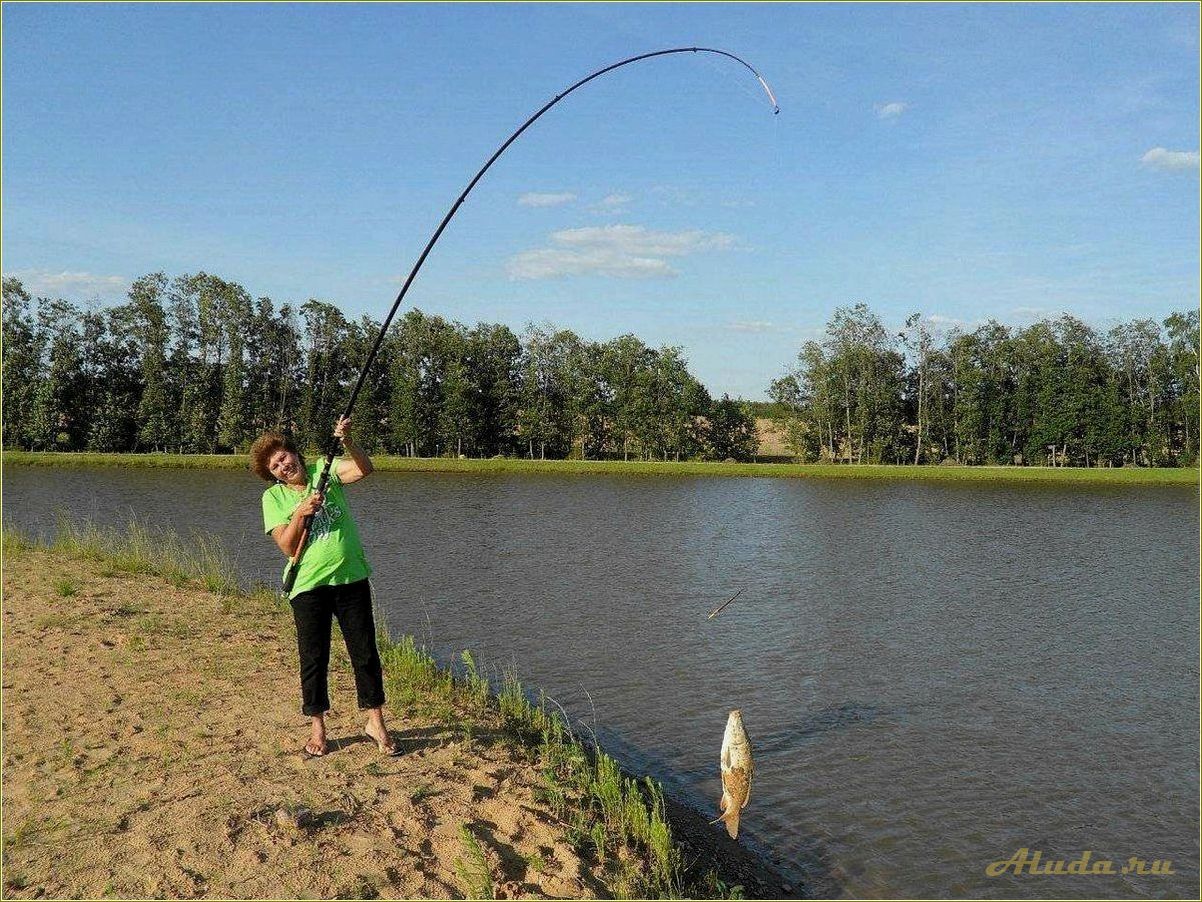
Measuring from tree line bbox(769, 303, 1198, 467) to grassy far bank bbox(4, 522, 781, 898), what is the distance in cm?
6693

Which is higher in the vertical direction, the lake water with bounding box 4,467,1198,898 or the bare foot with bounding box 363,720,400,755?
the bare foot with bounding box 363,720,400,755

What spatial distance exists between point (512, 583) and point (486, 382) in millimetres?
56632

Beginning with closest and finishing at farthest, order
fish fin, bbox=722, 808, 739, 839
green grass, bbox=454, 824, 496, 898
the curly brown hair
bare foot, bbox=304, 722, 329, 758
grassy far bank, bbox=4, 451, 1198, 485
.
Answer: green grass, bbox=454, 824, 496, 898 < the curly brown hair < bare foot, bbox=304, 722, 329, 758 < fish fin, bbox=722, 808, 739, 839 < grassy far bank, bbox=4, 451, 1198, 485

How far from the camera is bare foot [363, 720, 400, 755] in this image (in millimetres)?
6738

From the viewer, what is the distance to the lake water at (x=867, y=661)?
7.32m

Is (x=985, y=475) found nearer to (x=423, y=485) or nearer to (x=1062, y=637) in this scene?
(x=423, y=485)

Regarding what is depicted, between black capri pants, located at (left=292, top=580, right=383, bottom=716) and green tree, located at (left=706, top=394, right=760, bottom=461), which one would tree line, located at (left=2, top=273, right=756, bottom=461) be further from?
black capri pants, located at (left=292, top=580, right=383, bottom=716)

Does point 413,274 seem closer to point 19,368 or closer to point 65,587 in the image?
Answer: point 65,587

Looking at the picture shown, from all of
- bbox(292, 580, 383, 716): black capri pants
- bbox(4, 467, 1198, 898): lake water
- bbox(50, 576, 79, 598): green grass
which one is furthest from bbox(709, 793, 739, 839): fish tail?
bbox(50, 576, 79, 598): green grass

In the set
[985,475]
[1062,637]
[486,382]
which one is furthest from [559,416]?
[1062,637]

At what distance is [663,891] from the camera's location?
5719 millimetres

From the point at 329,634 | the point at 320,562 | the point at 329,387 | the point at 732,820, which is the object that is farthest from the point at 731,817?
the point at 329,387

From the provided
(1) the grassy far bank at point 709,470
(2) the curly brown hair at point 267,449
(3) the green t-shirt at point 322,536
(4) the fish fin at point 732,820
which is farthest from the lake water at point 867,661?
(1) the grassy far bank at point 709,470

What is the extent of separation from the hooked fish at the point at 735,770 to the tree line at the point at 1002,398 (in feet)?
220
